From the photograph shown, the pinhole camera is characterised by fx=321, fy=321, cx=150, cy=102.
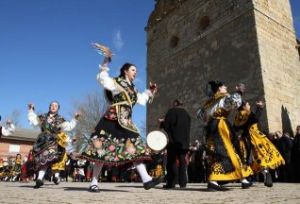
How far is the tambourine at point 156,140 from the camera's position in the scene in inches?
213

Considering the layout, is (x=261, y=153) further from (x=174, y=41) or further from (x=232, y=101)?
(x=174, y=41)

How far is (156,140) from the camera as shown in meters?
5.54

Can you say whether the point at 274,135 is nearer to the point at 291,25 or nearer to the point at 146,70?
the point at 291,25

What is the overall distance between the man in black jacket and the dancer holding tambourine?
165 centimetres

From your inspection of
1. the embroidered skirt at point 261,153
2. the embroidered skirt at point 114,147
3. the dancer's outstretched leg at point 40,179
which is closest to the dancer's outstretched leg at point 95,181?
the embroidered skirt at point 114,147

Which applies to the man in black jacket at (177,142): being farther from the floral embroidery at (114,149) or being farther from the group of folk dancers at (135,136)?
the floral embroidery at (114,149)

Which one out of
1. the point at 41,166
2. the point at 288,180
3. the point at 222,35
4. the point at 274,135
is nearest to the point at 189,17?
the point at 222,35

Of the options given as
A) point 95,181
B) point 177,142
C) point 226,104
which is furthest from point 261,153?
point 95,181

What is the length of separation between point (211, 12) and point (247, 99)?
4.82 meters

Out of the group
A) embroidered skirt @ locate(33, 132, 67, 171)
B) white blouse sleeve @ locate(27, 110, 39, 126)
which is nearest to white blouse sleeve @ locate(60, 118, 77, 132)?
embroidered skirt @ locate(33, 132, 67, 171)

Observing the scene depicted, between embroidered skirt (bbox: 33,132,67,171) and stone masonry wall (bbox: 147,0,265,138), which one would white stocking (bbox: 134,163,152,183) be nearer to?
embroidered skirt (bbox: 33,132,67,171)

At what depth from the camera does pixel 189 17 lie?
15453mm

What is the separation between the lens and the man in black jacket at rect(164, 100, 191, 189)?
6.16m

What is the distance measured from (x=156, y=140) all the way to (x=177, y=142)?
0.77 metres
